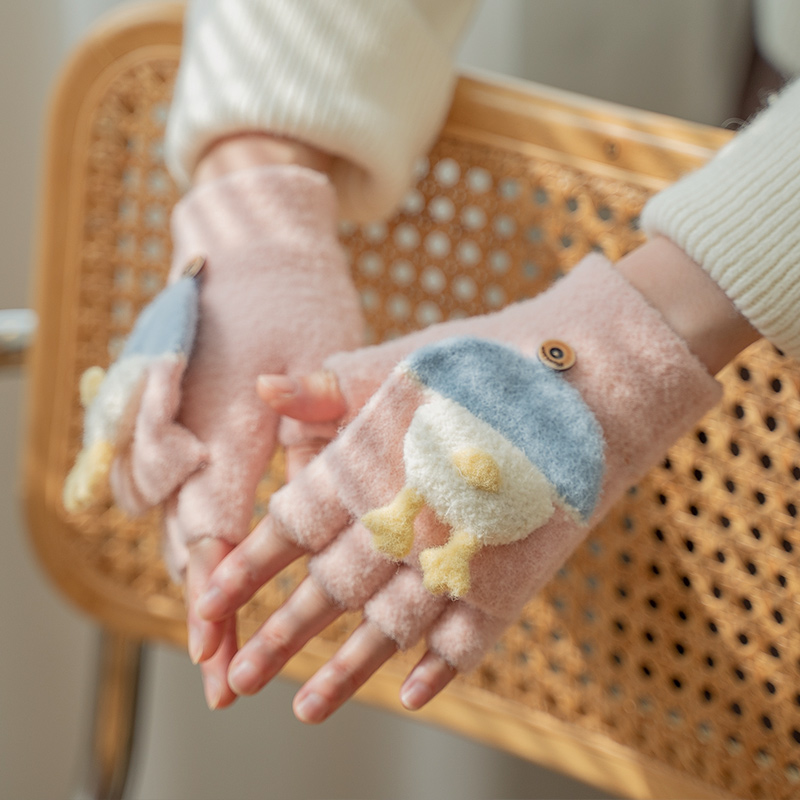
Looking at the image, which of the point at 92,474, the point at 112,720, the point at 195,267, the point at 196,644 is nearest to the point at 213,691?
the point at 196,644

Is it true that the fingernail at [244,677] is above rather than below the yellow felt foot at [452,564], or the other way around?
below

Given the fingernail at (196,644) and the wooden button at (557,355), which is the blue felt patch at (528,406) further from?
the fingernail at (196,644)

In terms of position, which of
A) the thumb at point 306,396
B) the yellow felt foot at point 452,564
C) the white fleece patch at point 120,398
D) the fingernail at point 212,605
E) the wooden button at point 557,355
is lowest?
the fingernail at point 212,605

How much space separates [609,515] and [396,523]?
8.6 inches

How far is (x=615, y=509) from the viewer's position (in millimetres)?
508

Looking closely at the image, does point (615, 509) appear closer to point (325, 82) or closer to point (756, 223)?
point (756, 223)

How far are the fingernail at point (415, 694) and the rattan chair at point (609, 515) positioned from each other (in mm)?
183

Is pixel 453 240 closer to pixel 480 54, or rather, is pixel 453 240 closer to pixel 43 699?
pixel 480 54

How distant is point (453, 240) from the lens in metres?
0.53

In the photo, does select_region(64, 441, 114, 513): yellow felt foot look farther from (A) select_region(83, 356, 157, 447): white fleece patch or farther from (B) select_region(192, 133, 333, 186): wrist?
(B) select_region(192, 133, 333, 186): wrist

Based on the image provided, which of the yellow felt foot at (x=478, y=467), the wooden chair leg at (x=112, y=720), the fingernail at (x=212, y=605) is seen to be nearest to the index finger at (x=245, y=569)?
the fingernail at (x=212, y=605)

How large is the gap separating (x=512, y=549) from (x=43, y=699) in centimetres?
82

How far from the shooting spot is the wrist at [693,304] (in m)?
0.39

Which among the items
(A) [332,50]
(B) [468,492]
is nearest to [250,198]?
(A) [332,50]
